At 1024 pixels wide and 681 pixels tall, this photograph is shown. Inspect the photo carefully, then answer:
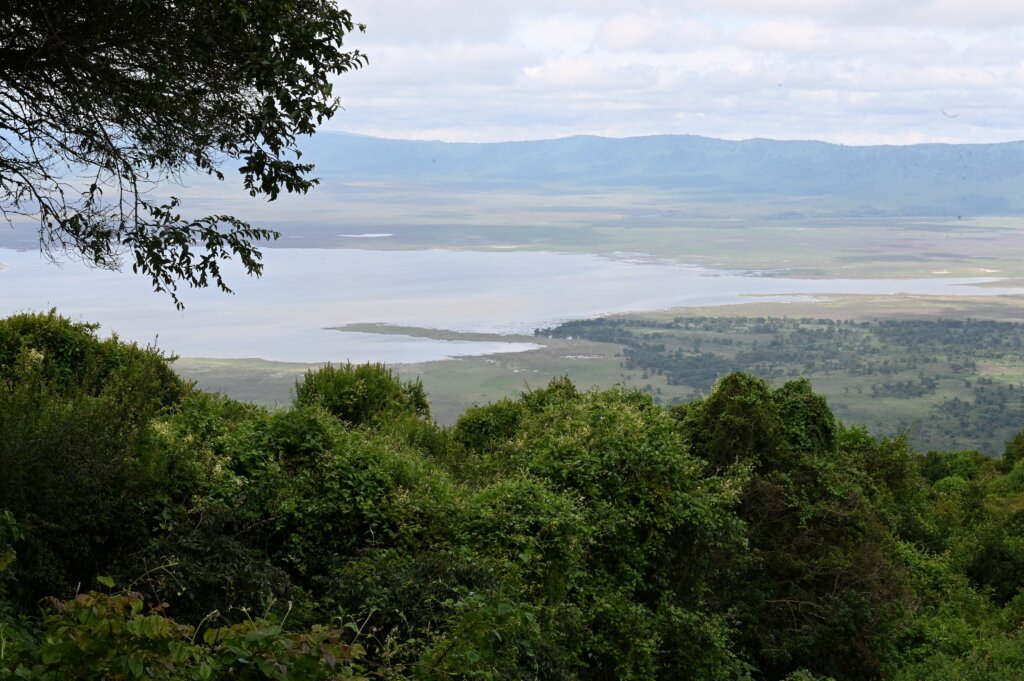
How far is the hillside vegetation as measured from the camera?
6371 millimetres

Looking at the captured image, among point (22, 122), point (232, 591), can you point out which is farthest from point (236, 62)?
point (232, 591)

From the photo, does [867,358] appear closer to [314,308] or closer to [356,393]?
[314,308]

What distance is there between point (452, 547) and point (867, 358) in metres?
143

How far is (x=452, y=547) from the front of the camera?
1062cm

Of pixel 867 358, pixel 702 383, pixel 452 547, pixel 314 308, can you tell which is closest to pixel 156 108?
pixel 452 547

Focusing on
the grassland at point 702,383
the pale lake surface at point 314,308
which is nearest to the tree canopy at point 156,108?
the grassland at point 702,383

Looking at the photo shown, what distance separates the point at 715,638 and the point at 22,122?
9.67m

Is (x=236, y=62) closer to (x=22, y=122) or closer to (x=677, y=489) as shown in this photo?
(x=22, y=122)

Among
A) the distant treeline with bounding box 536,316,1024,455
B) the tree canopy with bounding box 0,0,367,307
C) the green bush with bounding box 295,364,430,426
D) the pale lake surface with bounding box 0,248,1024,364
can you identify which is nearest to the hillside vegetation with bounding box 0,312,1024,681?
the green bush with bounding box 295,364,430,426

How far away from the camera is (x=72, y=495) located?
8.39 m

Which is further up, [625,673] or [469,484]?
[469,484]

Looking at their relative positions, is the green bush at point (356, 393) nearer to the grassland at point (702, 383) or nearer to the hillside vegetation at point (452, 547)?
the hillside vegetation at point (452, 547)

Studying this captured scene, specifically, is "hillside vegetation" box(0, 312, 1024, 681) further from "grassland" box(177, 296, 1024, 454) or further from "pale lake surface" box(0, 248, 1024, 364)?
"pale lake surface" box(0, 248, 1024, 364)

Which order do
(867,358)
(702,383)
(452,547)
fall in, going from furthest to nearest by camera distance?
(867,358) < (702,383) < (452,547)
